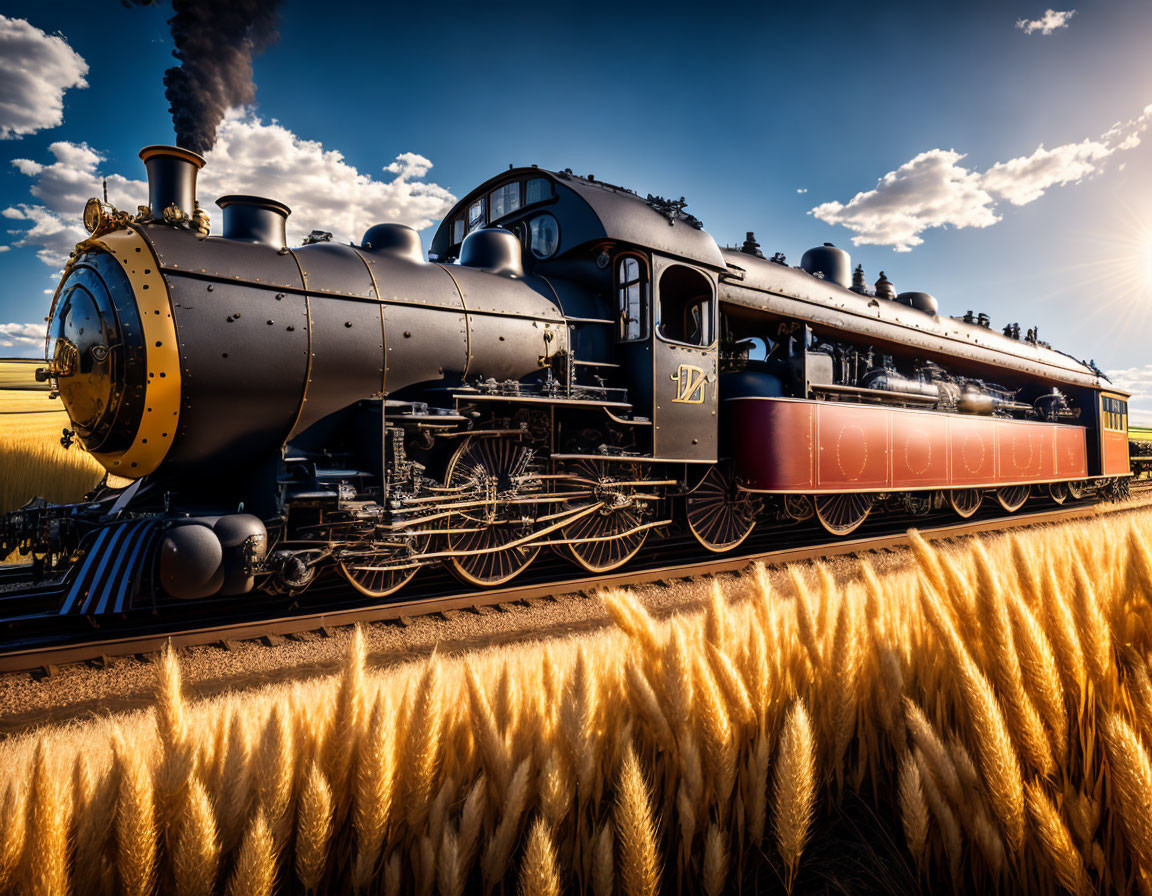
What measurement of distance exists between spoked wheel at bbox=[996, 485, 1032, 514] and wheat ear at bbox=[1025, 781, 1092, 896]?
15376 millimetres

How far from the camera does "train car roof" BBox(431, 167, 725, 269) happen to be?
7.47 meters

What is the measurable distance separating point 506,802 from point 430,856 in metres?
0.19

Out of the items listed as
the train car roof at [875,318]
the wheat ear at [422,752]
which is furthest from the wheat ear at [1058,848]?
the train car roof at [875,318]

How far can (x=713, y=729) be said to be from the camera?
1595 millimetres

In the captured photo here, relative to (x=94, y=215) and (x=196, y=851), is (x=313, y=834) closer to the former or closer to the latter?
(x=196, y=851)

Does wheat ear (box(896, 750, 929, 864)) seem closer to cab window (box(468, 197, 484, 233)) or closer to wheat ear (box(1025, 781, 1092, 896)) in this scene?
wheat ear (box(1025, 781, 1092, 896))

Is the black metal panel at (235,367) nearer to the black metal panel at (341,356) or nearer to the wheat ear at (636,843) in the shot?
the black metal panel at (341,356)

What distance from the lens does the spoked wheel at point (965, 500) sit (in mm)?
12643

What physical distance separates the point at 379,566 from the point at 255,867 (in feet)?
16.2

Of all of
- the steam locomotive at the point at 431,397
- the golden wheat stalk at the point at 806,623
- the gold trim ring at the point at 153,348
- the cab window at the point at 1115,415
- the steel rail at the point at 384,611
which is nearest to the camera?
the golden wheat stalk at the point at 806,623

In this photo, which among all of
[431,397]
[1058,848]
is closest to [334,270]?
[431,397]

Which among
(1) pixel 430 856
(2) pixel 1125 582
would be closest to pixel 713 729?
(1) pixel 430 856

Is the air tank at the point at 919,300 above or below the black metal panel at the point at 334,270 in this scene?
above

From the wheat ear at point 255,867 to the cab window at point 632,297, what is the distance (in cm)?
685
